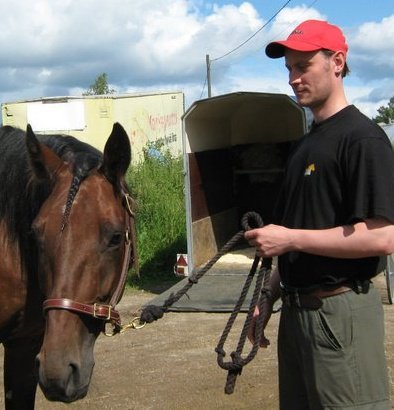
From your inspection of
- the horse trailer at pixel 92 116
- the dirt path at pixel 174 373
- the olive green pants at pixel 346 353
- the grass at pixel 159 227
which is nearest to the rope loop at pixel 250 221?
the olive green pants at pixel 346 353

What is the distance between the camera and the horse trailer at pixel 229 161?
847 cm

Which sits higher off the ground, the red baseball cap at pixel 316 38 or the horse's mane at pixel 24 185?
the red baseball cap at pixel 316 38

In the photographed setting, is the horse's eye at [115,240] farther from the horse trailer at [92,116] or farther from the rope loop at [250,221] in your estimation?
the horse trailer at [92,116]

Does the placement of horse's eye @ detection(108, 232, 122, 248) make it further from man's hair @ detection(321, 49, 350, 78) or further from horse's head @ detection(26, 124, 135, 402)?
man's hair @ detection(321, 49, 350, 78)

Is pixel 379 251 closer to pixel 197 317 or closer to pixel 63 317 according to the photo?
pixel 63 317

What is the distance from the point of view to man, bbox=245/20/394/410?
2082mm

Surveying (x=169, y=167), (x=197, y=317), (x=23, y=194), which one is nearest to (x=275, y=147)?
(x=169, y=167)

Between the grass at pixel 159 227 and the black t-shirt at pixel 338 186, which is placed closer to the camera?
the black t-shirt at pixel 338 186

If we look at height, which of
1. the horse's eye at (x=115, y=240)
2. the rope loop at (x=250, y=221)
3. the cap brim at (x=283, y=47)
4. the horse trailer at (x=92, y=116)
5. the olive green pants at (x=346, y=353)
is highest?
the horse trailer at (x=92, y=116)

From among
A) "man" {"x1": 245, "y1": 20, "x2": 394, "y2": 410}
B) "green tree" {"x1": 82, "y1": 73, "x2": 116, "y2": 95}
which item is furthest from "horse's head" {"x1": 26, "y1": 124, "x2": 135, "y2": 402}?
"green tree" {"x1": 82, "y1": 73, "x2": 116, "y2": 95}

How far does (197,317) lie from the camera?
7.36m

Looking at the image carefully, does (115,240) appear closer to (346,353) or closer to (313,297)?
(313,297)

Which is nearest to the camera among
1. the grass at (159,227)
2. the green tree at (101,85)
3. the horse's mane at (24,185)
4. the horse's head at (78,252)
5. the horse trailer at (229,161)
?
the horse's head at (78,252)

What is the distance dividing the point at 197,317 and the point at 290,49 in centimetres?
544
